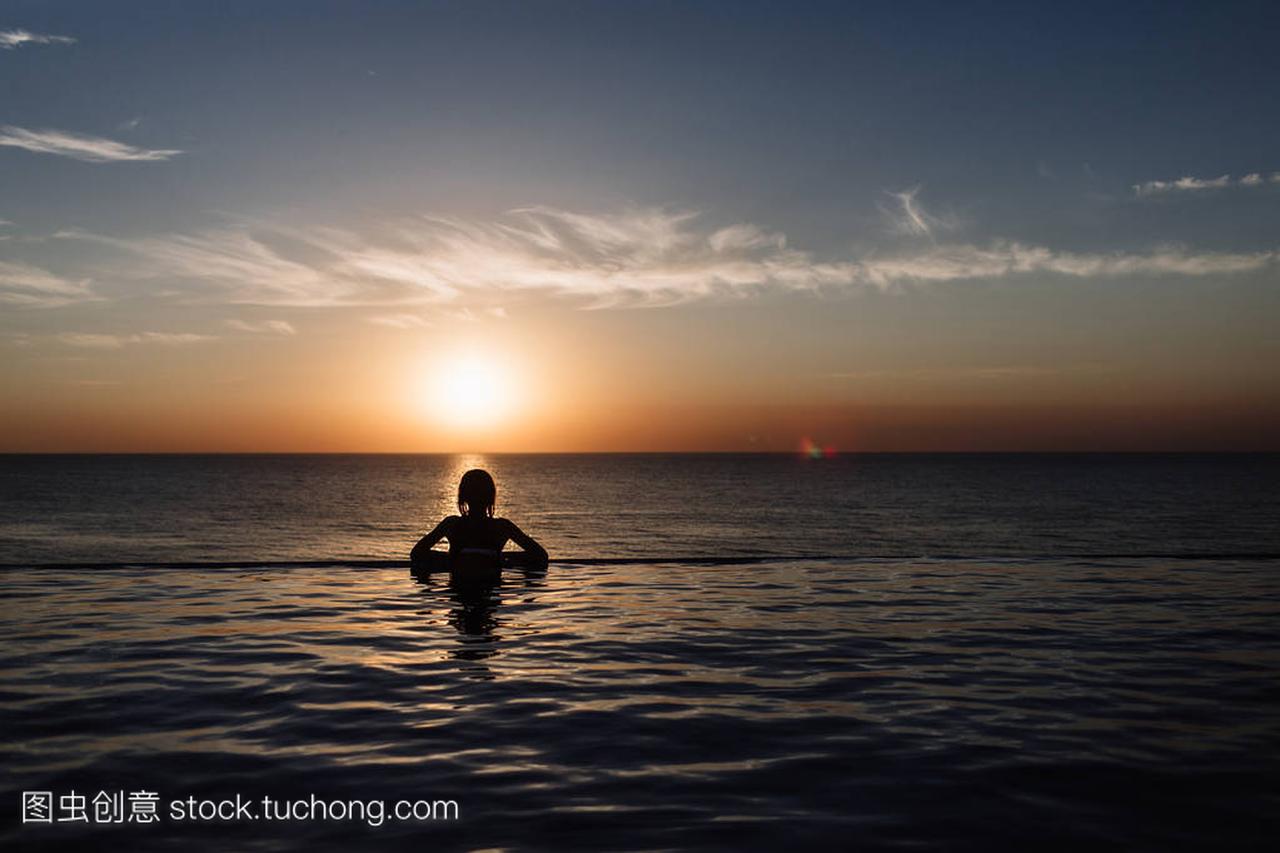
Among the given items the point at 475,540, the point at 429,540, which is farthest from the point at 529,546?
the point at 429,540

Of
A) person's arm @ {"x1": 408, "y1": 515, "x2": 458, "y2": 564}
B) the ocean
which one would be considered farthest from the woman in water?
the ocean

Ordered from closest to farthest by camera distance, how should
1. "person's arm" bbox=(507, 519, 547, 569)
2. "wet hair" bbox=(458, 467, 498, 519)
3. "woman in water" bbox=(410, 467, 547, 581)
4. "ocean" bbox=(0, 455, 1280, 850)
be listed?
"ocean" bbox=(0, 455, 1280, 850), "wet hair" bbox=(458, 467, 498, 519), "woman in water" bbox=(410, 467, 547, 581), "person's arm" bbox=(507, 519, 547, 569)

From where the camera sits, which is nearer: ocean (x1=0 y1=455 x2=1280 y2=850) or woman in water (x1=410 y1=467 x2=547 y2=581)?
ocean (x1=0 y1=455 x2=1280 y2=850)

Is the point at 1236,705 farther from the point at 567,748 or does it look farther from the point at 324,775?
the point at 324,775

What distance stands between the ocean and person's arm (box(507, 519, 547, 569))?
1.98ft

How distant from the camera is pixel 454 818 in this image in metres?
5.69

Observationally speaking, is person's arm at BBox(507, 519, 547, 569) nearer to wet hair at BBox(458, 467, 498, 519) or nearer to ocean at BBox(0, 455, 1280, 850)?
ocean at BBox(0, 455, 1280, 850)

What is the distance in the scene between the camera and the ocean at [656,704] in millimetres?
5691

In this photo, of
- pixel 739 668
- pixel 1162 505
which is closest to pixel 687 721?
pixel 739 668

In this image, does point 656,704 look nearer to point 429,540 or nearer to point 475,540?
point 475,540

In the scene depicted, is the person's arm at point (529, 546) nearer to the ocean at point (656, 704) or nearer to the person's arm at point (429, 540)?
the ocean at point (656, 704)

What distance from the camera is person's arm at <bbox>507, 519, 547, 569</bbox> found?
51.2 ft

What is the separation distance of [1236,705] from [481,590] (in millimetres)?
11227

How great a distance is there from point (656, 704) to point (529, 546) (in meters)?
7.78
